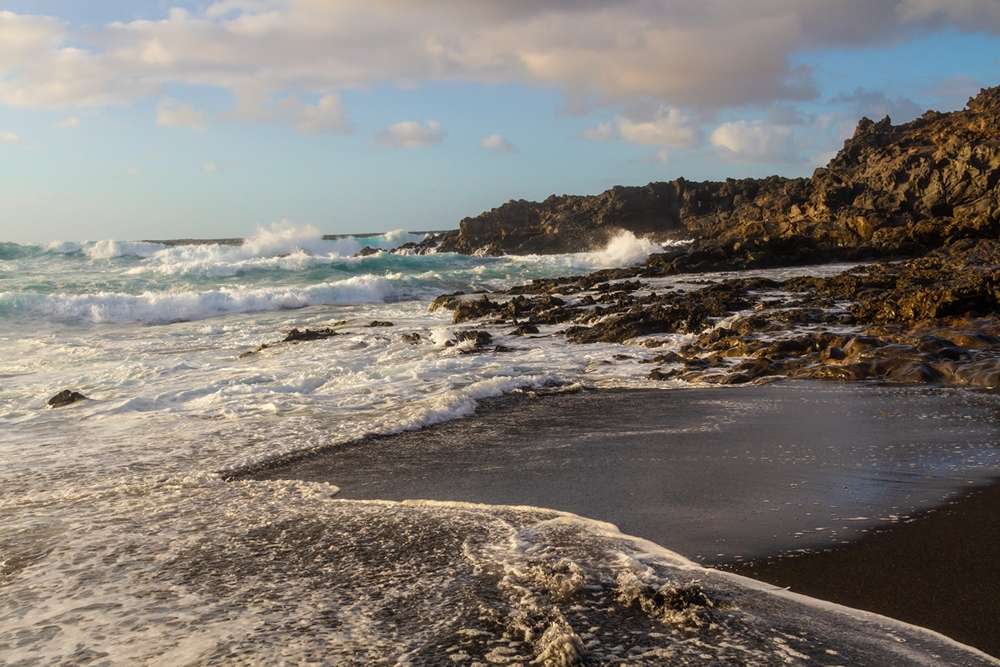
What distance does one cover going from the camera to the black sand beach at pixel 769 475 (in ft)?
14.0

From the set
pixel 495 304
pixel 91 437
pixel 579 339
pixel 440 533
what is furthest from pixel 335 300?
pixel 440 533

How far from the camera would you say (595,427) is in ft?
26.6

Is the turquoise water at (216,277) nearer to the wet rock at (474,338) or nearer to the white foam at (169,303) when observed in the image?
the white foam at (169,303)

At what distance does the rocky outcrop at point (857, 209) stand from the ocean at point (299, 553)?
18629 millimetres

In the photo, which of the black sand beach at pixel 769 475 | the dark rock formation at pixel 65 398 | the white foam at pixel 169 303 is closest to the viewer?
the black sand beach at pixel 769 475

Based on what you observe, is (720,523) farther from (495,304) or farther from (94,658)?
(495,304)

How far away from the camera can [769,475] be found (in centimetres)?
606

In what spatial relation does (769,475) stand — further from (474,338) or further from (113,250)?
(113,250)

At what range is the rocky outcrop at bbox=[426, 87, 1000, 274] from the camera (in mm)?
26922

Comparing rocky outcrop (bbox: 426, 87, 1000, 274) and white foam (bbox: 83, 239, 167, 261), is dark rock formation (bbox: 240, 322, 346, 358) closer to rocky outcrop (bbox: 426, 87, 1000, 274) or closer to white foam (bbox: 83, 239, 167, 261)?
rocky outcrop (bbox: 426, 87, 1000, 274)

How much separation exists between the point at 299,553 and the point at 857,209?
3115 cm

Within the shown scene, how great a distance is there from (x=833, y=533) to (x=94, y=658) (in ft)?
13.1

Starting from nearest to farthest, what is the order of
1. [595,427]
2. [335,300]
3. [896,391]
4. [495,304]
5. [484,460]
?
[484,460]
[595,427]
[896,391]
[495,304]
[335,300]

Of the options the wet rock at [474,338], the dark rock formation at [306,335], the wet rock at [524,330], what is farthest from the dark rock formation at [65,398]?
the wet rock at [524,330]
